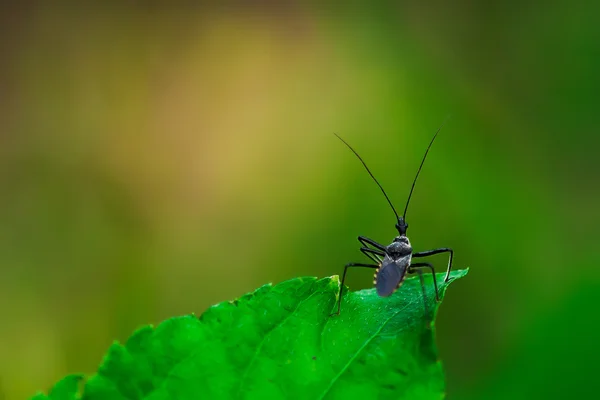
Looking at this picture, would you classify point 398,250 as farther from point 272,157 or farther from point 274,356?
point 272,157

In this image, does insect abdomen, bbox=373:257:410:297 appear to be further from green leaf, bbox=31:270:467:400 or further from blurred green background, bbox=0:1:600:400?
blurred green background, bbox=0:1:600:400

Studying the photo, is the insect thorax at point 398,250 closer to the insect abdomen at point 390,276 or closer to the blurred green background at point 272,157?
the insect abdomen at point 390,276

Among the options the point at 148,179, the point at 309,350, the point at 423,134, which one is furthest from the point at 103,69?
the point at 309,350

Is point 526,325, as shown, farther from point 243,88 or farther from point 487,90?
point 243,88

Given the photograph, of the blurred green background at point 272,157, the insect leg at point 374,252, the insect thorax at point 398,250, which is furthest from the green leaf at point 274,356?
the blurred green background at point 272,157

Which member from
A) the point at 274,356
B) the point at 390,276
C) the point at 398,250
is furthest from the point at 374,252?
the point at 274,356

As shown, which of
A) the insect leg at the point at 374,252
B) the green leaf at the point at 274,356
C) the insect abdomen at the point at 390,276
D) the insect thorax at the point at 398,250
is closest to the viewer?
the green leaf at the point at 274,356

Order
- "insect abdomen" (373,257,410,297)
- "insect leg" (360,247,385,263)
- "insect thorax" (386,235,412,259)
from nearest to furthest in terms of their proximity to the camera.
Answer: "insect abdomen" (373,257,410,297) → "insect thorax" (386,235,412,259) → "insect leg" (360,247,385,263)

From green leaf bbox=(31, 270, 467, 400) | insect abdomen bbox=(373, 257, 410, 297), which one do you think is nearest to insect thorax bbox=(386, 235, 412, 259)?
insect abdomen bbox=(373, 257, 410, 297)
